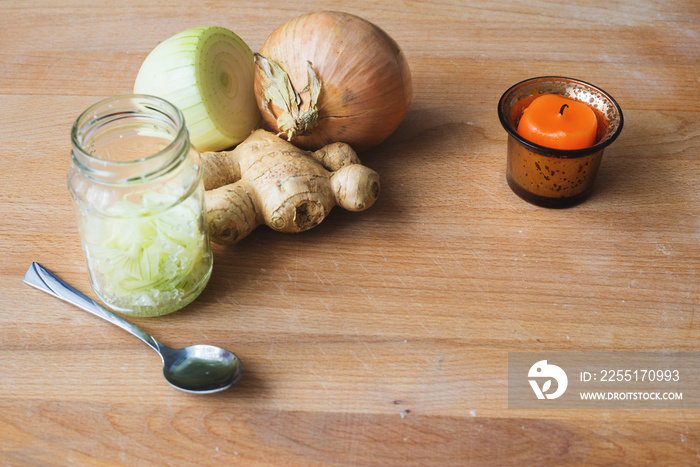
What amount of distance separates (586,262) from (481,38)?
502 millimetres

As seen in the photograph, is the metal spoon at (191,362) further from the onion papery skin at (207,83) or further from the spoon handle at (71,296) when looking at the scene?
the onion papery skin at (207,83)

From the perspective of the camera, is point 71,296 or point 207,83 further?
Answer: point 207,83

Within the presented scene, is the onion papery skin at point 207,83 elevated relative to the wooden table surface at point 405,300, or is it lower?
elevated

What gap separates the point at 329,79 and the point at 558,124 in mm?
267

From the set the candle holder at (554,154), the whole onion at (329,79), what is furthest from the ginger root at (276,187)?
the candle holder at (554,154)

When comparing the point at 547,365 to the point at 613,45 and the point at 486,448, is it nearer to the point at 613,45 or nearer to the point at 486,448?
the point at 486,448

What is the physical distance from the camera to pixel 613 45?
3.58 ft

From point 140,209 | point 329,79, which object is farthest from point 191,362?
point 329,79

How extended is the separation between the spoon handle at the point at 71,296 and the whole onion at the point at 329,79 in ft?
0.95

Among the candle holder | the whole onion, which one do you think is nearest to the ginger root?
the whole onion

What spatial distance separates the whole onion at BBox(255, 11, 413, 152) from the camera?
0.80 m

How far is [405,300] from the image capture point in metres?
0.72

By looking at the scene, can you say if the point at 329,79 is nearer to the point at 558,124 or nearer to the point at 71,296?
the point at 558,124

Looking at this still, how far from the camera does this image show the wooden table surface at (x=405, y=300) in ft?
1.99
